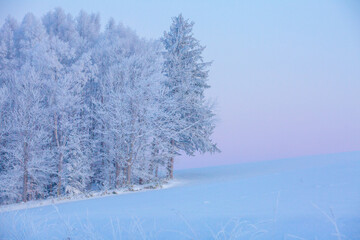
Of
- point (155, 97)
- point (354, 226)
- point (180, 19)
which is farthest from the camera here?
point (180, 19)

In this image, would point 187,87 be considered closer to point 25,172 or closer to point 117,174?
point 117,174

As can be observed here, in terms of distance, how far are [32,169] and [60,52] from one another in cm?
660

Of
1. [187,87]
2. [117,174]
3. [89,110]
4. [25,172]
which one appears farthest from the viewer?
[187,87]

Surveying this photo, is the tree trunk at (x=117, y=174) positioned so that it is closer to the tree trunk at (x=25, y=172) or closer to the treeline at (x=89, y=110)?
the treeline at (x=89, y=110)

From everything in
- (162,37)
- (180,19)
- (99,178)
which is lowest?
(99,178)

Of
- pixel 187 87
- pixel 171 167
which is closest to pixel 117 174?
pixel 171 167

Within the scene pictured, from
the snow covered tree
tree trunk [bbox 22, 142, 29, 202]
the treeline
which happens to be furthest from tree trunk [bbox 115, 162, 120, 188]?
tree trunk [bbox 22, 142, 29, 202]

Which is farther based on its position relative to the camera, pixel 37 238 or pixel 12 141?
pixel 12 141

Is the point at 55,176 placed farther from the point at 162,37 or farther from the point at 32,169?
the point at 162,37

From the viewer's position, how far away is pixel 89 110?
16.2m

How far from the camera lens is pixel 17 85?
14.9 m

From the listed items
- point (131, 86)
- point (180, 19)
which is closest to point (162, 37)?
point (180, 19)

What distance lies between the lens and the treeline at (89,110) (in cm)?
1504

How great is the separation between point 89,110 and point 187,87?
6375 millimetres
